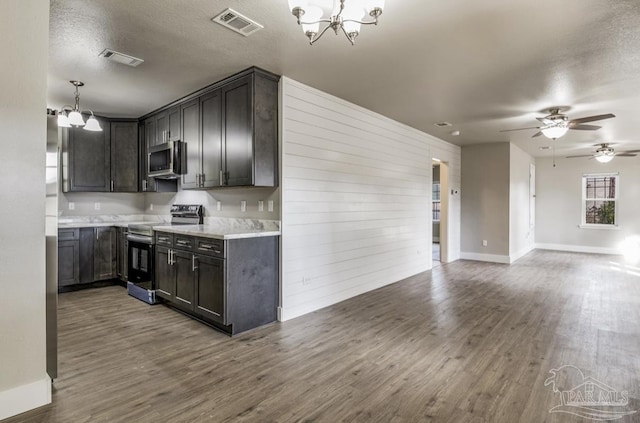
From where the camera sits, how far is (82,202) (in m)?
5.61

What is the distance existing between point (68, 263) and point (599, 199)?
12.3 m

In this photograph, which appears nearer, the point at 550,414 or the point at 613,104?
the point at 550,414

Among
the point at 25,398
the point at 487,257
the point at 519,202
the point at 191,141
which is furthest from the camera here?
the point at 519,202

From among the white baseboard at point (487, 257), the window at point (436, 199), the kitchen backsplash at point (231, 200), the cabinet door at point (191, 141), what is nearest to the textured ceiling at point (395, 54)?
the cabinet door at point (191, 141)

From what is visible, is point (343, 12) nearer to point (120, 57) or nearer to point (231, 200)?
point (120, 57)

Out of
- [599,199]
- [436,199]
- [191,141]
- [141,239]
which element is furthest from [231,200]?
[599,199]

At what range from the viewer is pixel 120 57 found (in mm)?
3180

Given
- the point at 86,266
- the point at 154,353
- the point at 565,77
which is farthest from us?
the point at 86,266

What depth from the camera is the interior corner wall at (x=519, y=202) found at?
7.45 meters

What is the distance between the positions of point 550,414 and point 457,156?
6.56 metres

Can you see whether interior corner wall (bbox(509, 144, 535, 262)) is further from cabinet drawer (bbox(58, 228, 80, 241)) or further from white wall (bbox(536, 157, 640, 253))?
cabinet drawer (bbox(58, 228, 80, 241))

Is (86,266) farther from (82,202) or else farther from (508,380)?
(508,380)

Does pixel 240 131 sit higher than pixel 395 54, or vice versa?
pixel 395 54

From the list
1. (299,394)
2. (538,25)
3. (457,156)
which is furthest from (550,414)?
(457,156)
